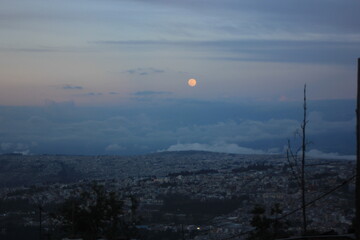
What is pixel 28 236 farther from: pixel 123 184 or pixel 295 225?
pixel 123 184

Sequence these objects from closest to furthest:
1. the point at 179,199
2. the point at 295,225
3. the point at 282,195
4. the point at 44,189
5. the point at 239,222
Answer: the point at 295,225 → the point at 239,222 → the point at 282,195 → the point at 179,199 → the point at 44,189

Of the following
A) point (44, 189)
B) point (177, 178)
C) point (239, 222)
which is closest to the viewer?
point (239, 222)

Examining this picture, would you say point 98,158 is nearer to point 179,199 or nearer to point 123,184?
point 123,184

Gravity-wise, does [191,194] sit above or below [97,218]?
below

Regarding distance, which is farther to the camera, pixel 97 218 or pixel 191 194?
pixel 191 194

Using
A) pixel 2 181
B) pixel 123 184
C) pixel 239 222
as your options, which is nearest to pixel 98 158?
pixel 2 181

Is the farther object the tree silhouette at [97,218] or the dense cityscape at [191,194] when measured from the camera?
the dense cityscape at [191,194]

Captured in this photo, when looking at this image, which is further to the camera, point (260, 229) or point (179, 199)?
point (179, 199)

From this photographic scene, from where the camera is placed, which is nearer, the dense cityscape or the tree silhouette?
the tree silhouette

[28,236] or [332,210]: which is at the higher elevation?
[332,210]
